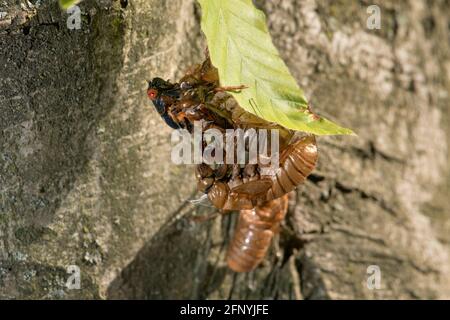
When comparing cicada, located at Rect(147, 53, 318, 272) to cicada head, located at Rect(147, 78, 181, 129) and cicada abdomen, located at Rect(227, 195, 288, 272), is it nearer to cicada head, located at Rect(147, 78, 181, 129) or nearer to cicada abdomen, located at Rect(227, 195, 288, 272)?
cicada head, located at Rect(147, 78, 181, 129)

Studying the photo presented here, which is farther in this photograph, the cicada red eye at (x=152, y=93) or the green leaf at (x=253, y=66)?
the cicada red eye at (x=152, y=93)

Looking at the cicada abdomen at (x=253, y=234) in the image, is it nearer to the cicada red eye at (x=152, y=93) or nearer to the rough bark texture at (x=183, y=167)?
the rough bark texture at (x=183, y=167)

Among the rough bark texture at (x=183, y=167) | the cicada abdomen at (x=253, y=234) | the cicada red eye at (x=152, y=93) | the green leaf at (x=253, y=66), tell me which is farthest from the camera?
the cicada abdomen at (x=253, y=234)

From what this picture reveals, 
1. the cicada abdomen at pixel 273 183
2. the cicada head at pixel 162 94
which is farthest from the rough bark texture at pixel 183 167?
the cicada abdomen at pixel 273 183

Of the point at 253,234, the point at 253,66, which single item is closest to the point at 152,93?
the point at 253,66

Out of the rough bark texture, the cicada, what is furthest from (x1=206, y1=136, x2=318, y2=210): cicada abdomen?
the rough bark texture

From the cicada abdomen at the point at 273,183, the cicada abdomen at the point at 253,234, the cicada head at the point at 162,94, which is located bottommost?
the cicada abdomen at the point at 253,234

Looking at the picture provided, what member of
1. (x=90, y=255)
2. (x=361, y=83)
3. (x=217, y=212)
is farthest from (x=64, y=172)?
(x=361, y=83)

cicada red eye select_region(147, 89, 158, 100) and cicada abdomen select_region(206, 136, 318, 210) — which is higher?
cicada red eye select_region(147, 89, 158, 100)

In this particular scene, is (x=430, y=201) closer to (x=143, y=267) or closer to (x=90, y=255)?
(x=143, y=267)
